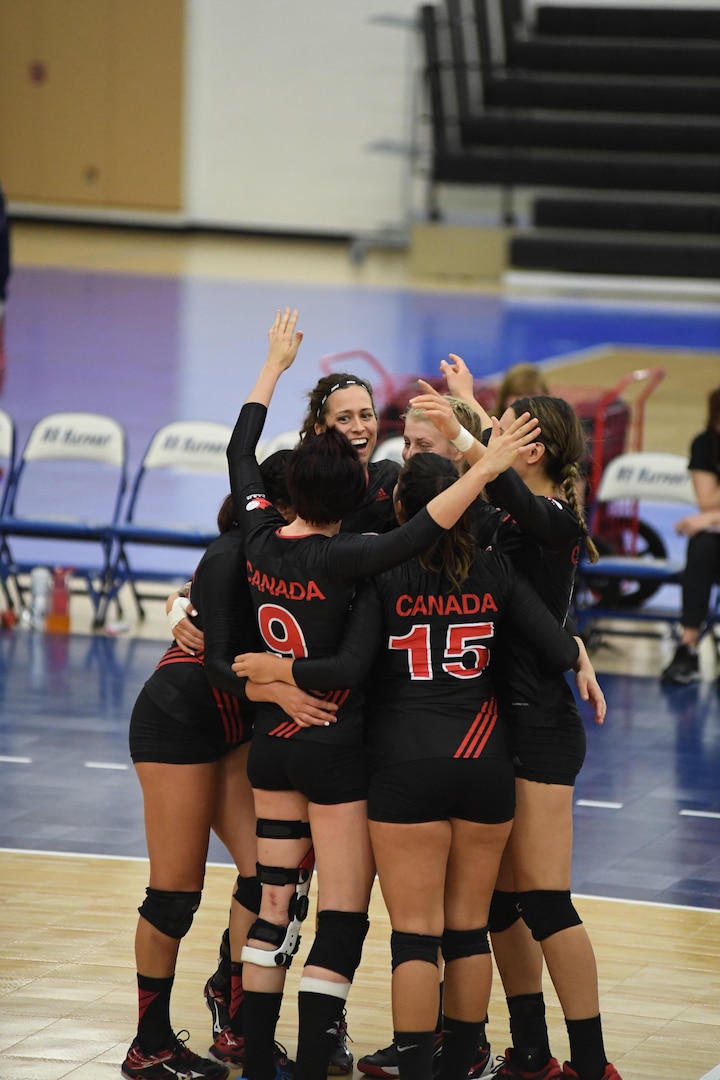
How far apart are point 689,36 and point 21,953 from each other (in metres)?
21.6

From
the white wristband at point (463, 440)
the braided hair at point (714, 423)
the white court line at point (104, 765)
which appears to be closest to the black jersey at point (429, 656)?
the white wristband at point (463, 440)

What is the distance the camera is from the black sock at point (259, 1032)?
335cm

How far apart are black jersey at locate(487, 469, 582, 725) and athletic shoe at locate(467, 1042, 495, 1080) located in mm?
805

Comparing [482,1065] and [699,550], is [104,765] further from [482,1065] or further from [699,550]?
[699,550]

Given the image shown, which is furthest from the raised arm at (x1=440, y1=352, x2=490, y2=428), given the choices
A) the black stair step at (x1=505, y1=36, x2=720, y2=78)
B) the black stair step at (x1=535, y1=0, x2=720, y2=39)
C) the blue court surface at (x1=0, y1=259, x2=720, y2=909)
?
the black stair step at (x1=535, y1=0, x2=720, y2=39)

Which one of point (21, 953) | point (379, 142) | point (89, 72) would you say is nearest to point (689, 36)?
point (379, 142)

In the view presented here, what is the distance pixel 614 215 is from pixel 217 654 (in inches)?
771

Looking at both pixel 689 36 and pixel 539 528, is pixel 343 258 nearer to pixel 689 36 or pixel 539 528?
pixel 689 36

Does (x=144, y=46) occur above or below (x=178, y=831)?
above

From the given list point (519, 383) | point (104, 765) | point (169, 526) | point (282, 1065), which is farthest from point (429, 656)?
point (169, 526)

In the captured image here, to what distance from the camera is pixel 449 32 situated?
907 inches

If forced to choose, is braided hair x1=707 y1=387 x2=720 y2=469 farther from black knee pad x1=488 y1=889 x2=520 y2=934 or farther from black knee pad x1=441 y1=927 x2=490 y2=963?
black knee pad x1=441 y1=927 x2=490 y2=963

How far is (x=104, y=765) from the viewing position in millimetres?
6246

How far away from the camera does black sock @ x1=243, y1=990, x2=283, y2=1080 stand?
335 centimetres
